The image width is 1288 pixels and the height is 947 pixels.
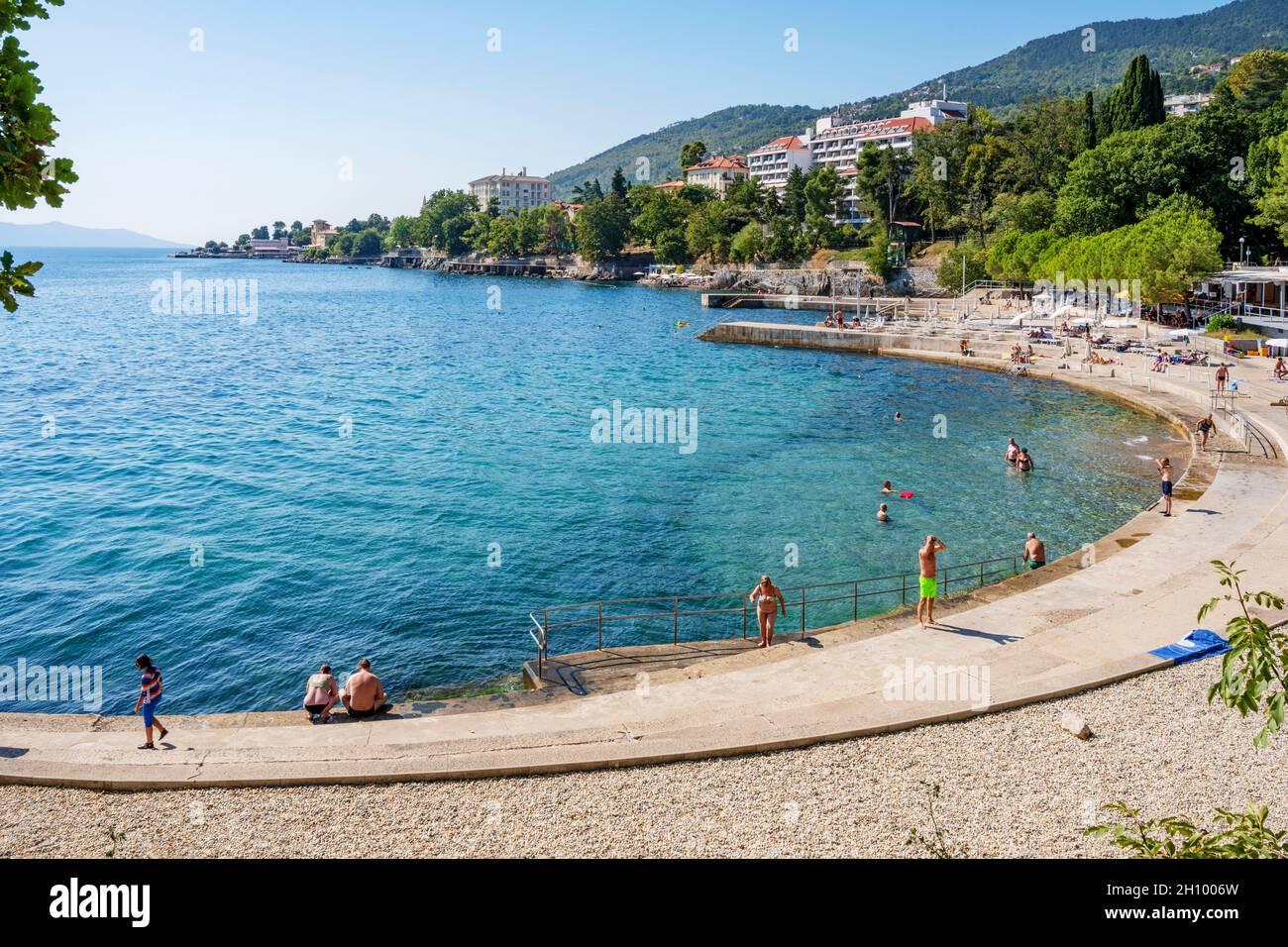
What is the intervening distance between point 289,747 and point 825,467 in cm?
2707

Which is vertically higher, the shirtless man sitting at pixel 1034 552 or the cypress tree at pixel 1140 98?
the cypress tree at pixel 1140 98

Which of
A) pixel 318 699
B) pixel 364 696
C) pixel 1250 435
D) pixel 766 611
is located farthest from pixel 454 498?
pixel 1250 435

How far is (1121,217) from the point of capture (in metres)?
80.2

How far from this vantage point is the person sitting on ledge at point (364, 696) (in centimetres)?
1514

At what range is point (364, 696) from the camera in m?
15.2

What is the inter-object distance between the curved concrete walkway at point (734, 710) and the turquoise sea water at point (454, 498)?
5357mm

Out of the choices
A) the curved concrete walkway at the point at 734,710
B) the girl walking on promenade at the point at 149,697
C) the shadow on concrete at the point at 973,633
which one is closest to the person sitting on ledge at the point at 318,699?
the curved concrete walkway at the point at 734,710

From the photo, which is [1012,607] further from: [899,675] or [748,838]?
[748,838]

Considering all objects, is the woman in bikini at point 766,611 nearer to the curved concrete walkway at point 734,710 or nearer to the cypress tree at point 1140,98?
the curved concrete walkway at point 734,710

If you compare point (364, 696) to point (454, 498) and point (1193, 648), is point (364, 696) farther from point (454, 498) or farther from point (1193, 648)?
point (454, 498)

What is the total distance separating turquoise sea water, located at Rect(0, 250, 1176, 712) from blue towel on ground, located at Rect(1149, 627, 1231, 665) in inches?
385

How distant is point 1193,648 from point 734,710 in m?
7.70
